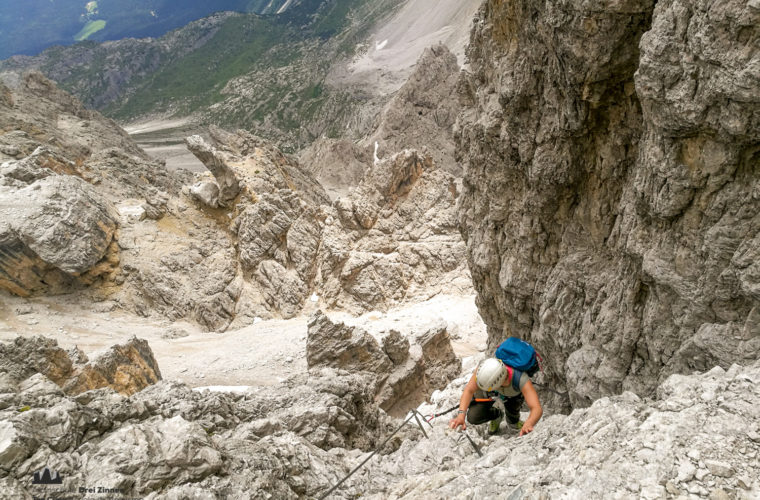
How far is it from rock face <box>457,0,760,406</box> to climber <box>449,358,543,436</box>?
1993 mm

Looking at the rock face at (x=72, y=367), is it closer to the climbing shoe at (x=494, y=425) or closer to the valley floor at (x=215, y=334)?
the valley floor at (x=215, y=334)

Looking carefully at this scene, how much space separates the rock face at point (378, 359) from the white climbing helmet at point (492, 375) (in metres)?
9.64

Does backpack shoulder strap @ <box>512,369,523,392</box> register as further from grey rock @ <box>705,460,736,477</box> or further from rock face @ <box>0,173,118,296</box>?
rock face @ <box>0,173,118,296</box>

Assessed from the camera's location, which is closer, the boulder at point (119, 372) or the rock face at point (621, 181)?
the rock face at point (621, 181)

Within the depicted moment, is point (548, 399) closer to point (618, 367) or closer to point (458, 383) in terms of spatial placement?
point (618, 367)

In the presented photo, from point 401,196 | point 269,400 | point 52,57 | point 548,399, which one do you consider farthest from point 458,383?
point 52,57

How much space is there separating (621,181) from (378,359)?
36.8ft

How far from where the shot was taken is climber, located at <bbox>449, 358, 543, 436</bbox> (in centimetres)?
652

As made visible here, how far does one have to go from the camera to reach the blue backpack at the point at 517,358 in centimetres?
679

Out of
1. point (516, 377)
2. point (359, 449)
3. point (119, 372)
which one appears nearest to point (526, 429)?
point (516, 377)

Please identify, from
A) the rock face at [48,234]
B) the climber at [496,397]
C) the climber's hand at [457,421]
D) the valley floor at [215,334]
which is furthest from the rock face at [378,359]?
the rock face at [48,234]

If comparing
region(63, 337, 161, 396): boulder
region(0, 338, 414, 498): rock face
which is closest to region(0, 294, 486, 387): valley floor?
region(63, 337, 161, 396): boulder

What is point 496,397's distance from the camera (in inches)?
296

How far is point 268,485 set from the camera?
593 cm
